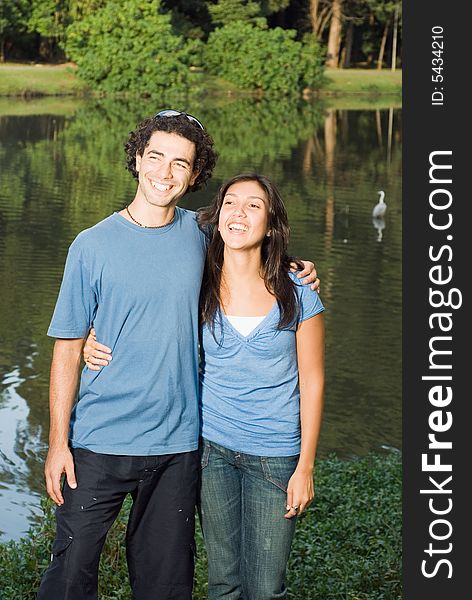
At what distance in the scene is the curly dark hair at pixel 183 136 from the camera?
3641 mm

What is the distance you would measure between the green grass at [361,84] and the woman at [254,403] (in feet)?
134

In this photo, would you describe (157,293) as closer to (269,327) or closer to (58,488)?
(269,327)

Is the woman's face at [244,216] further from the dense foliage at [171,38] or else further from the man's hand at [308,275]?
the dense foliage at [171,38]

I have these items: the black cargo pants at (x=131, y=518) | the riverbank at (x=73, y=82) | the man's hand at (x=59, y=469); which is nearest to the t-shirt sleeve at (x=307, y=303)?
the black cargo pants at (x=131, y=518)

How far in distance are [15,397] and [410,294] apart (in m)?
6.37

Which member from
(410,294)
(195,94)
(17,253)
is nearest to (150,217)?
(410,294)

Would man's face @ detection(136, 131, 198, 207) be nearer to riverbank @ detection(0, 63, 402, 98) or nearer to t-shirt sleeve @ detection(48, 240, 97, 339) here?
t-shirt sleeve @ detection(48, 240, 97, 339)

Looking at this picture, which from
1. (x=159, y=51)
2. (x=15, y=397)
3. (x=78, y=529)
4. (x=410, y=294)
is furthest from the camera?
(x=159, y=51)

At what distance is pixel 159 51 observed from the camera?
38.4 metres

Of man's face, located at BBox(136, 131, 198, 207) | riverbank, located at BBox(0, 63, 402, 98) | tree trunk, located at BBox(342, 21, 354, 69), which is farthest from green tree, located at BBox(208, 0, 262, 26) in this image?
man's face, located at BBox(136, 131, 198, 207)

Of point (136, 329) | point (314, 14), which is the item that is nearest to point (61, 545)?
point (136, 329)

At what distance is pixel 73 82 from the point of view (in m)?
38.3

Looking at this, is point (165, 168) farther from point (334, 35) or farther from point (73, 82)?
point (334, 35)

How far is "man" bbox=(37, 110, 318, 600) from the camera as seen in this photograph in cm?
350
